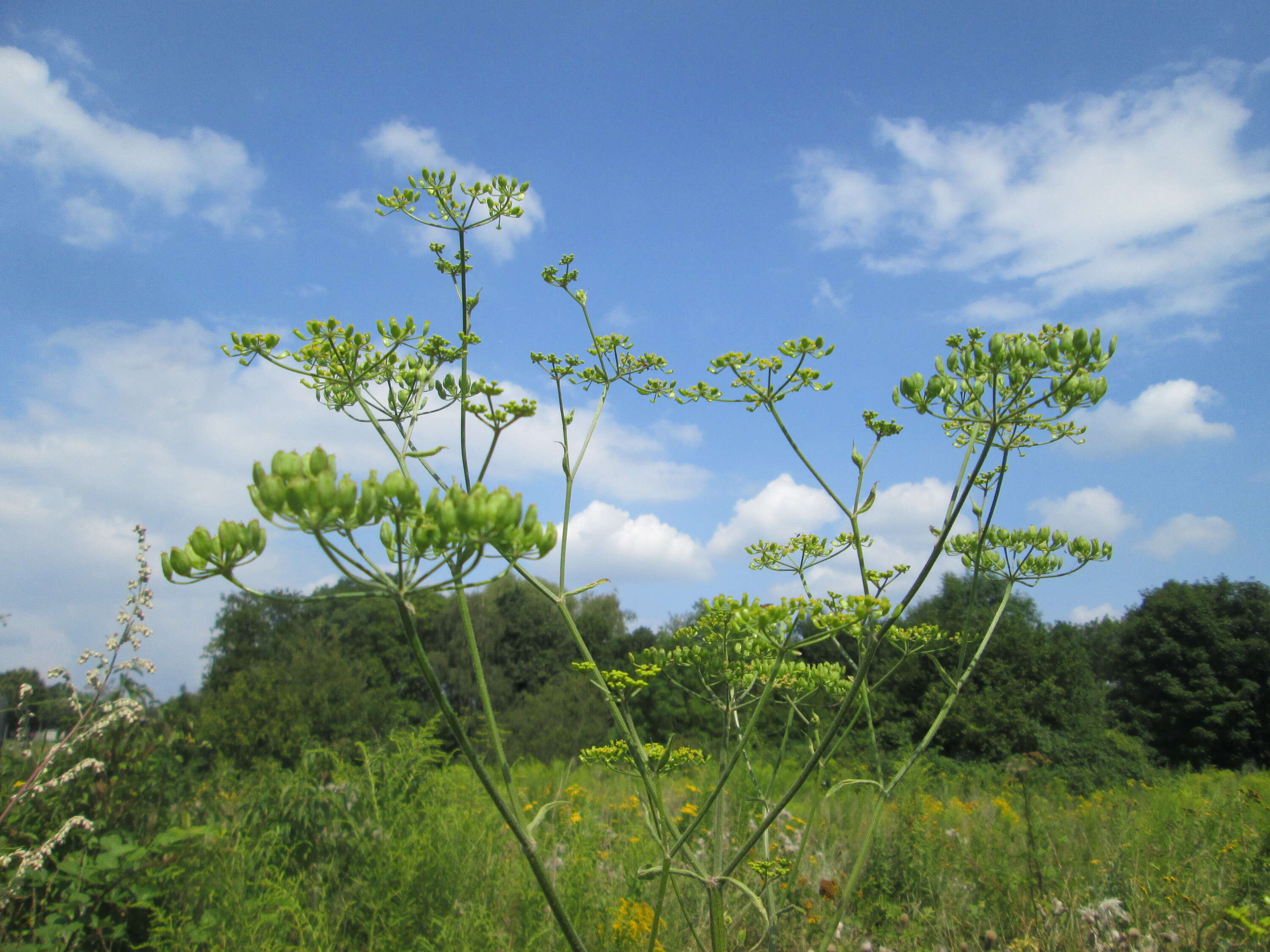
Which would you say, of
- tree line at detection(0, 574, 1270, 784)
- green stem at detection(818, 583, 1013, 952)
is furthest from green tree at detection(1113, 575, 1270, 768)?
green stem at detection(818, 583, 1013, 952)

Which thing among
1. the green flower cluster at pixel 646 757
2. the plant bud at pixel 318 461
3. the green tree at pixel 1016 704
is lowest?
the green tree at pixel 1016 704

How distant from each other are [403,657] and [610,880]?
35.7m

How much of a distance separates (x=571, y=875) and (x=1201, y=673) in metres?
34.0

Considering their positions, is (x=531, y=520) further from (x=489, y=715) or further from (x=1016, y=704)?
(x=1016, y=704)

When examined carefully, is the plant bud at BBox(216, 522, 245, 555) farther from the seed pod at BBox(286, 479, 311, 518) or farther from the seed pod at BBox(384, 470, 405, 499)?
the seed pod at BBox(384, 470, 405, 499)

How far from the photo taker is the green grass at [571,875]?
466 centimetres

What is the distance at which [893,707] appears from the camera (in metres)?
24.7

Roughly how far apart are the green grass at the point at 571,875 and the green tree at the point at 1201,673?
25.3 metres

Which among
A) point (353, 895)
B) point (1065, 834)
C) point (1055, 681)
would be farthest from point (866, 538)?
point (1055, 681)

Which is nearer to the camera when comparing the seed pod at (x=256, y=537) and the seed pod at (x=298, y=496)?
the seed pod at (x=298, y=496)

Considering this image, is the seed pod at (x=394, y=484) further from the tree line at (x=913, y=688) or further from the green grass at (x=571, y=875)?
the tree line at (x=913, y=688)

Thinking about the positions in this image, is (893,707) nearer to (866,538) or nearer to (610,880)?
(610,880)

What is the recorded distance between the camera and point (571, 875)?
5156mm

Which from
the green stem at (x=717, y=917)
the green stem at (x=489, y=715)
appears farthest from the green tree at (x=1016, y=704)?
the green stem at (x=489, y=715)
